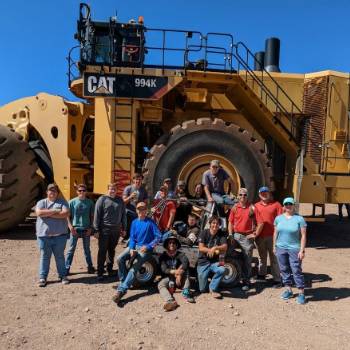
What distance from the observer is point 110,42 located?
7.53 m

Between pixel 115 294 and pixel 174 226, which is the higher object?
pixel 174 226

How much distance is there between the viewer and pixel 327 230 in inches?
407

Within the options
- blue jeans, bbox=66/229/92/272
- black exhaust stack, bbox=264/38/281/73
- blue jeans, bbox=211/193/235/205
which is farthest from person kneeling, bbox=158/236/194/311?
black exhaust stack, bbox=264/38/281/73

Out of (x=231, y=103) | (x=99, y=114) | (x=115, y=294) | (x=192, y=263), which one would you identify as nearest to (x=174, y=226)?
(x=192, y=263)

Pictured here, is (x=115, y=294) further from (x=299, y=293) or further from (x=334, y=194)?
(x=334, y=194)

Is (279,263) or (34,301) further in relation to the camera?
(279,263)

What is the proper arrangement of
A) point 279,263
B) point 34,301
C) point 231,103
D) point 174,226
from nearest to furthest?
1. point 34,301
2. point 279,263
3. point 174,226
4. point 231,103

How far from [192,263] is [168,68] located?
382 centimetres

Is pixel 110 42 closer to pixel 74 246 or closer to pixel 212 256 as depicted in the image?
pixel 74 246

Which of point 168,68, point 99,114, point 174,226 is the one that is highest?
point 168,68

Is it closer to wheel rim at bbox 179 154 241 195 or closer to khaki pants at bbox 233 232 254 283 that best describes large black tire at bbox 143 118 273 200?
wheel rim at bbox 179 154 241 195

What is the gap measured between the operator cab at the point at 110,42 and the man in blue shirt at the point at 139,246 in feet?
11.2

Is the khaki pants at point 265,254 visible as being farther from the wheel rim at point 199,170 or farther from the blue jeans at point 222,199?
the wheel rim at point 199,170

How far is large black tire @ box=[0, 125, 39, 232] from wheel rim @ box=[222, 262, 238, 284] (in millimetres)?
4331
